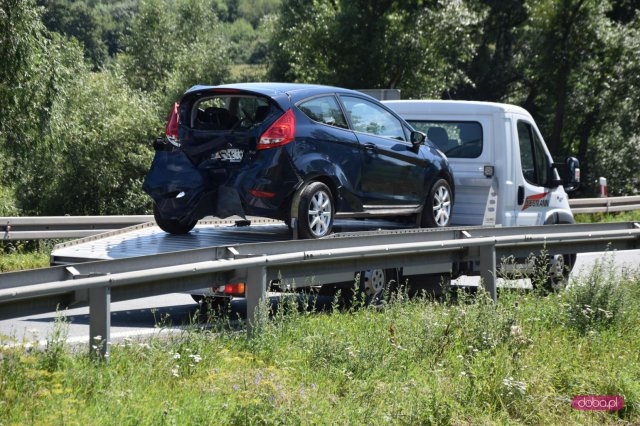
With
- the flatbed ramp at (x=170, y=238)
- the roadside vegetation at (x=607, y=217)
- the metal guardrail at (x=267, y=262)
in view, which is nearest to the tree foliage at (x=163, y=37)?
the roadside vegetation at (x=607, y=217)

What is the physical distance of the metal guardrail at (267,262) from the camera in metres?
5.83

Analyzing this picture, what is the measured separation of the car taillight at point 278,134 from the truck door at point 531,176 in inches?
155

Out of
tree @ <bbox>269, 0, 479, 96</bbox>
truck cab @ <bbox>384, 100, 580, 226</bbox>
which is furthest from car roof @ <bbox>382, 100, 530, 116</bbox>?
tree @ <bbox>269, 0, 479, 96</bbox>

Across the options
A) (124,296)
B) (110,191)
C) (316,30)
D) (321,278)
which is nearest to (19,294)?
(124,296)

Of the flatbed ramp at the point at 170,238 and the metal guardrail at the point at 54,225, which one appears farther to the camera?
the metal guardrail at the point at 54,225

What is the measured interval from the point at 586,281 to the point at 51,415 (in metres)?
5.53

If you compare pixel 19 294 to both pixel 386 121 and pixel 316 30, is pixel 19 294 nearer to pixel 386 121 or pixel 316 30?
pixel 386 121

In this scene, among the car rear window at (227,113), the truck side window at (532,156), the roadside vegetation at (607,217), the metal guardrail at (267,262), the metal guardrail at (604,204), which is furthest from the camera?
the roadside vegetation at (607,217)

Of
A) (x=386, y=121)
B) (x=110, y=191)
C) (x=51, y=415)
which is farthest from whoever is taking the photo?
(x=110, y=191)

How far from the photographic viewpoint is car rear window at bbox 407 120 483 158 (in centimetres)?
1222

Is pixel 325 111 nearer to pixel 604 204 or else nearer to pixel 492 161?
pixel 492 161

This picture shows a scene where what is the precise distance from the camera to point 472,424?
604 centimetres

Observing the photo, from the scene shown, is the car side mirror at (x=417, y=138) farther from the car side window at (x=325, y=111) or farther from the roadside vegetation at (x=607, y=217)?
the roadside vegetation at (x=607, y=217)

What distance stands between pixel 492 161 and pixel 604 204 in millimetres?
15117
